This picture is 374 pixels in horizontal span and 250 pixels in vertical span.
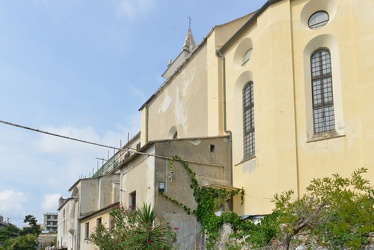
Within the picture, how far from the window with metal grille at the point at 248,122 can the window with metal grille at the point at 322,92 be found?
348cm

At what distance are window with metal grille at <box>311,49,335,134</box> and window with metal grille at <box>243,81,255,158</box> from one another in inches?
137

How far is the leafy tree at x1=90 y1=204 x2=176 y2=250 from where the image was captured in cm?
1688

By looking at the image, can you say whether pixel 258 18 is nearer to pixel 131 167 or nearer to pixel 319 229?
pixel 131 167

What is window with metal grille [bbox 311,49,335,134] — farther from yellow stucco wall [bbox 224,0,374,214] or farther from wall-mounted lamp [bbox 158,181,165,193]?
wall-mounted lamp [bbox 158,181,165,193]

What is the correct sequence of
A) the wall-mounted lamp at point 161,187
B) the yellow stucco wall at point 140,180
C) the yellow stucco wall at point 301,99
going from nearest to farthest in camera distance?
the yellow stucco wall at point 301,99 → the wall-mounted lamp at point 161,187 → the yellow stucco wall at point 140,180

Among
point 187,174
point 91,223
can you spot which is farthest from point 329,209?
point 91,223

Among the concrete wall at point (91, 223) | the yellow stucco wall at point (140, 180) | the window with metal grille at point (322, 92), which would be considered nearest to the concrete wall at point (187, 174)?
the yellow stucco wall at point (140, 180)

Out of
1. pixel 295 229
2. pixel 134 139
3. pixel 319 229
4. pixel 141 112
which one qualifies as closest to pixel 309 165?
pixel 319 229

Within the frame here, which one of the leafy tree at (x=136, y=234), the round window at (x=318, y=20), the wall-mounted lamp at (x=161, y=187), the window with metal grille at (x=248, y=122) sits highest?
the round window at (x=318, y=20)

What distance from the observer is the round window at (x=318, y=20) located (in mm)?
21125

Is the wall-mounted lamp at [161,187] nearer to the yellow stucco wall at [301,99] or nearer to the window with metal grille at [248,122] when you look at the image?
the yellow stucco wall at [301,99]

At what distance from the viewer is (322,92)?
2070cm

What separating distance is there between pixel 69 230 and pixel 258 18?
28232mm

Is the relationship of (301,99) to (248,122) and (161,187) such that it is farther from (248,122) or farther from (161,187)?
(161,187)
